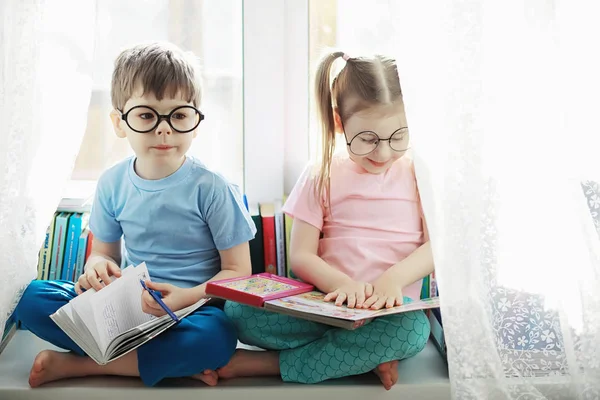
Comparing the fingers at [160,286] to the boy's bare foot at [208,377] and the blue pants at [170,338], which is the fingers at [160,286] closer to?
the blue pants at [170,338]

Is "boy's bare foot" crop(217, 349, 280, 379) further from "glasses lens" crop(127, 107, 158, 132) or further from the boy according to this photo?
"glasses lens" crop(127, 107, 158, 132)

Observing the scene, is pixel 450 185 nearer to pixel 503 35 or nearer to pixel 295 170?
pixel 503 35

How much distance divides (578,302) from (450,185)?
0.93ft

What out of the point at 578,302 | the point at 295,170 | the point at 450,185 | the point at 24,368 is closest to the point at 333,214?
the point at 295,170

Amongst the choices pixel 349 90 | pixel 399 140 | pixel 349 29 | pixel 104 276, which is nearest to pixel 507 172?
A: pixel 399 140

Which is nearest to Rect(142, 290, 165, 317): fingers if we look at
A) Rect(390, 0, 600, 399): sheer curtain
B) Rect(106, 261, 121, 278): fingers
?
Rect(106, 261, 121, 278): fingers

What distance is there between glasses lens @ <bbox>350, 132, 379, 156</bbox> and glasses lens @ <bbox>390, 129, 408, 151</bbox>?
0.10 feet

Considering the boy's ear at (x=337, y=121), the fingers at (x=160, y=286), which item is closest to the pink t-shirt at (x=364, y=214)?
the boy's ear at (x=337, y=121)

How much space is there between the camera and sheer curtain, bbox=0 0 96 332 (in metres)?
1.27

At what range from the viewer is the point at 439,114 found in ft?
3.79

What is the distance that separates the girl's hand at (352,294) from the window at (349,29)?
12.3 inches

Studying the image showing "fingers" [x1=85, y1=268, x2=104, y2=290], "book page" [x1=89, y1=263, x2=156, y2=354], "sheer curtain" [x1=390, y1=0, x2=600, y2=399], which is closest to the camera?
"sheer curtain" [x1=390, y1=0, x2=600, y2=399]

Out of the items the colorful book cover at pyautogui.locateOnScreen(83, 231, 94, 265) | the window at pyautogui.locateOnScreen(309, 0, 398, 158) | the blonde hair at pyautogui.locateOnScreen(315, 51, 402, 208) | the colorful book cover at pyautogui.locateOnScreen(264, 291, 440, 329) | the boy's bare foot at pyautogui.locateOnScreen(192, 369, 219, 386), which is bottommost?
the boy's bare foot at pyautogui.locateOnScreen(192, 369, 219, 386)

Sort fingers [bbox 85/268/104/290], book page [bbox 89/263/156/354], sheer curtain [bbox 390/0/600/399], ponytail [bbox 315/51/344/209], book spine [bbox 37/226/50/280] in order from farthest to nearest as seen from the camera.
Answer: book spine [bbox 37/226/50/280], ponytail [bbox 315/51/344/209], fingers [bbox 85/268/104/290], book page [bbox 89/263/156/354], sheer curtain [bbox 390/0/600/399]
